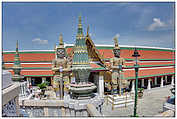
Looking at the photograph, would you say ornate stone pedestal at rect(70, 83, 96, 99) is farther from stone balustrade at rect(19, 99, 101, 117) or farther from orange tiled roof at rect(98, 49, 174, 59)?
orange tiled roof at rect(98, 49, 174, 59)

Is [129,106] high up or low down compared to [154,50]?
down

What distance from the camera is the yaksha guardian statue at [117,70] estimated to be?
11805 millimetres

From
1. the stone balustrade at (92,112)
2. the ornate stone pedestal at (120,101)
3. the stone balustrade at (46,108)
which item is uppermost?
the stone balustrade at (92,112)

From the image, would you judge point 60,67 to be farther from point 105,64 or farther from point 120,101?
point 120,101

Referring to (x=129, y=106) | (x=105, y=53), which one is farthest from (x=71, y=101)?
(x=105, y=53)

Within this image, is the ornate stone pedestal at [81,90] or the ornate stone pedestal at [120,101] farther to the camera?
the ornate stone pedestal at [120,101]

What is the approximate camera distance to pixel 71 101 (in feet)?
13.0

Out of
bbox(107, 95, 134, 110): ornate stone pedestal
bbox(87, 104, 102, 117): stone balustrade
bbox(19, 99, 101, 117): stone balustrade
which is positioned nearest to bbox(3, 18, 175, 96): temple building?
bbox(107, 95, 134, 110): ornate stone pedestal

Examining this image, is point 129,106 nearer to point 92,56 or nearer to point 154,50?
point 92,56

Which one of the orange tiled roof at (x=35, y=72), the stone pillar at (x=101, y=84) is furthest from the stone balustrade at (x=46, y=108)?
the orange tiled roof at (x=35, y=72)

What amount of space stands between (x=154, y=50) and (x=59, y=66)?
1702 cm

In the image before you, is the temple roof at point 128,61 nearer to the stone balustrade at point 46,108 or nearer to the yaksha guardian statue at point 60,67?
the yaksha guardian statue at point 60,67

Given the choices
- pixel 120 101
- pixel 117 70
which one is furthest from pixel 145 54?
pixel 120 101

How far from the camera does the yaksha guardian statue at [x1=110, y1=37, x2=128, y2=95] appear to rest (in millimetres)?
11805
